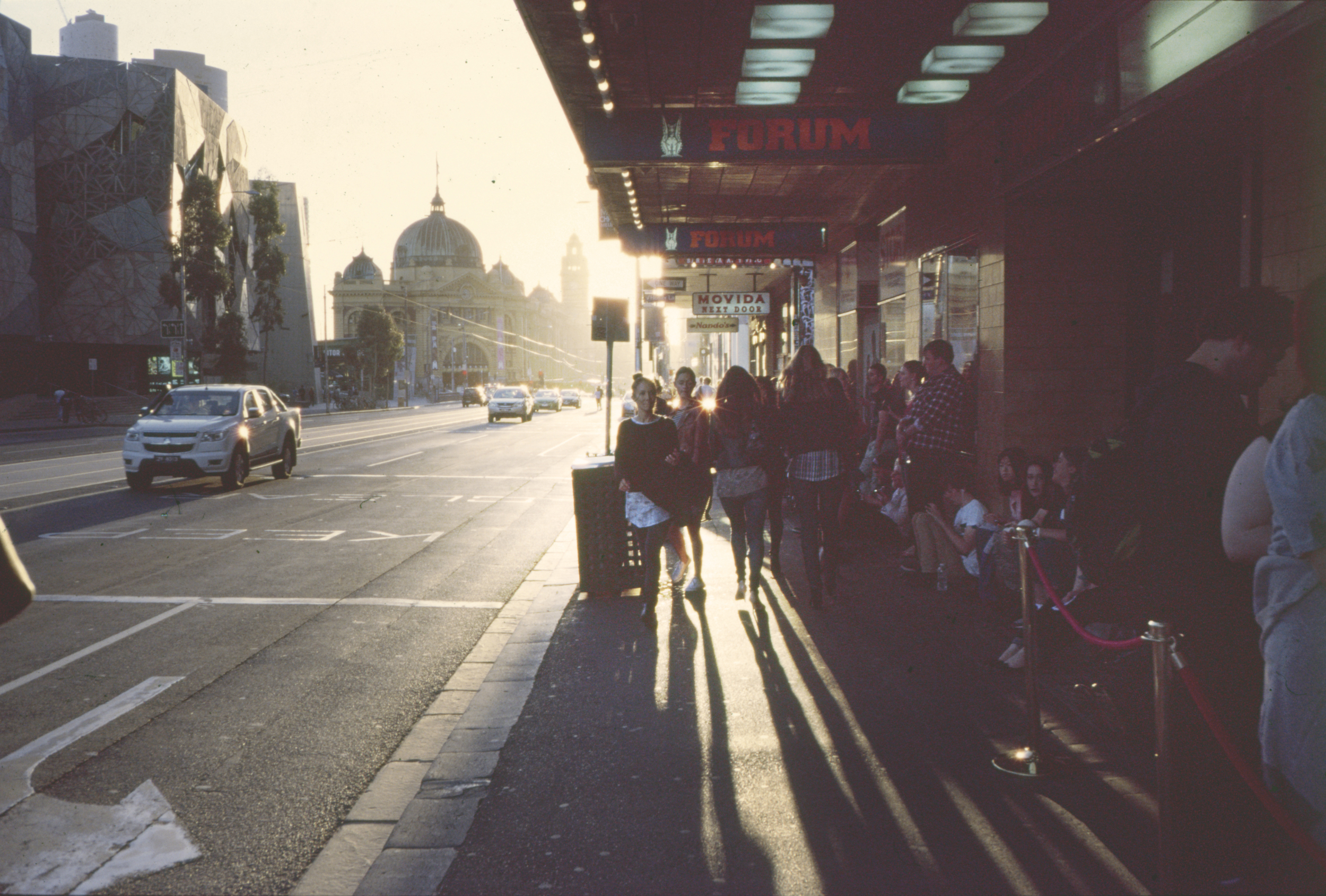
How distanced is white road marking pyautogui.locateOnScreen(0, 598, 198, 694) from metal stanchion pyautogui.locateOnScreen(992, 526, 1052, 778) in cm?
519

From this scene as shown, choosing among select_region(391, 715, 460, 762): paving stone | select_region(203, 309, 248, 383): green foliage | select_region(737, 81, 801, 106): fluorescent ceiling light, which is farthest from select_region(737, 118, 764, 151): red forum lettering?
select_region(203, 309, 248, 383): green foliage

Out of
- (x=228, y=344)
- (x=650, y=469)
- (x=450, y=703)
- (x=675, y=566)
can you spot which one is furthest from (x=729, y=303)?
(x=228, y=344)

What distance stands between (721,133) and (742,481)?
3463 millimetres

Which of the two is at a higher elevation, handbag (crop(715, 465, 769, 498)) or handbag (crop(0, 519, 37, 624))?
handbag (crop(0, 519, 37, 624))

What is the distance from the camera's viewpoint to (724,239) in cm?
1606

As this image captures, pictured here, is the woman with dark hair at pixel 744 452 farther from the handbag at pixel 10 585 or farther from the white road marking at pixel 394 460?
the white road marking at pixel 394 460

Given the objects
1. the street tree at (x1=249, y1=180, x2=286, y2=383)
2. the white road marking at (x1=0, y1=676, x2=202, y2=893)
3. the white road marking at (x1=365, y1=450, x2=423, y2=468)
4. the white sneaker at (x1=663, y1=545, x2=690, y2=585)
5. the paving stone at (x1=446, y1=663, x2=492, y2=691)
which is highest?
the street tree at (x1=249, y1=180, x2=286, y2=383)

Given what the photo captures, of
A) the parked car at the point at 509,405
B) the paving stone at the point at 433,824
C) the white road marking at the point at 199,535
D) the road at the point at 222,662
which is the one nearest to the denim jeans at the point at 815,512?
the road at the point at 222,662

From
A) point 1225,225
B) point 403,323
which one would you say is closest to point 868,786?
point 1225,225

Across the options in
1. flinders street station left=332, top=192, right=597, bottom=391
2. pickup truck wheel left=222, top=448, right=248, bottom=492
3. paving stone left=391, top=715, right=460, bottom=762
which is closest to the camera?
paving stone left=391, top=715, right=460, bottom=762

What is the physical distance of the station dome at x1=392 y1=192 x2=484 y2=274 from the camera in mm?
153000

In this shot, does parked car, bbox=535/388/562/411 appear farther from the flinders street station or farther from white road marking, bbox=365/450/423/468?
the flinders street station

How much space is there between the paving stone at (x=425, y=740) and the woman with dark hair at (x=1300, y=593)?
3317mm

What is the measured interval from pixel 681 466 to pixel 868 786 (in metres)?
3.67
